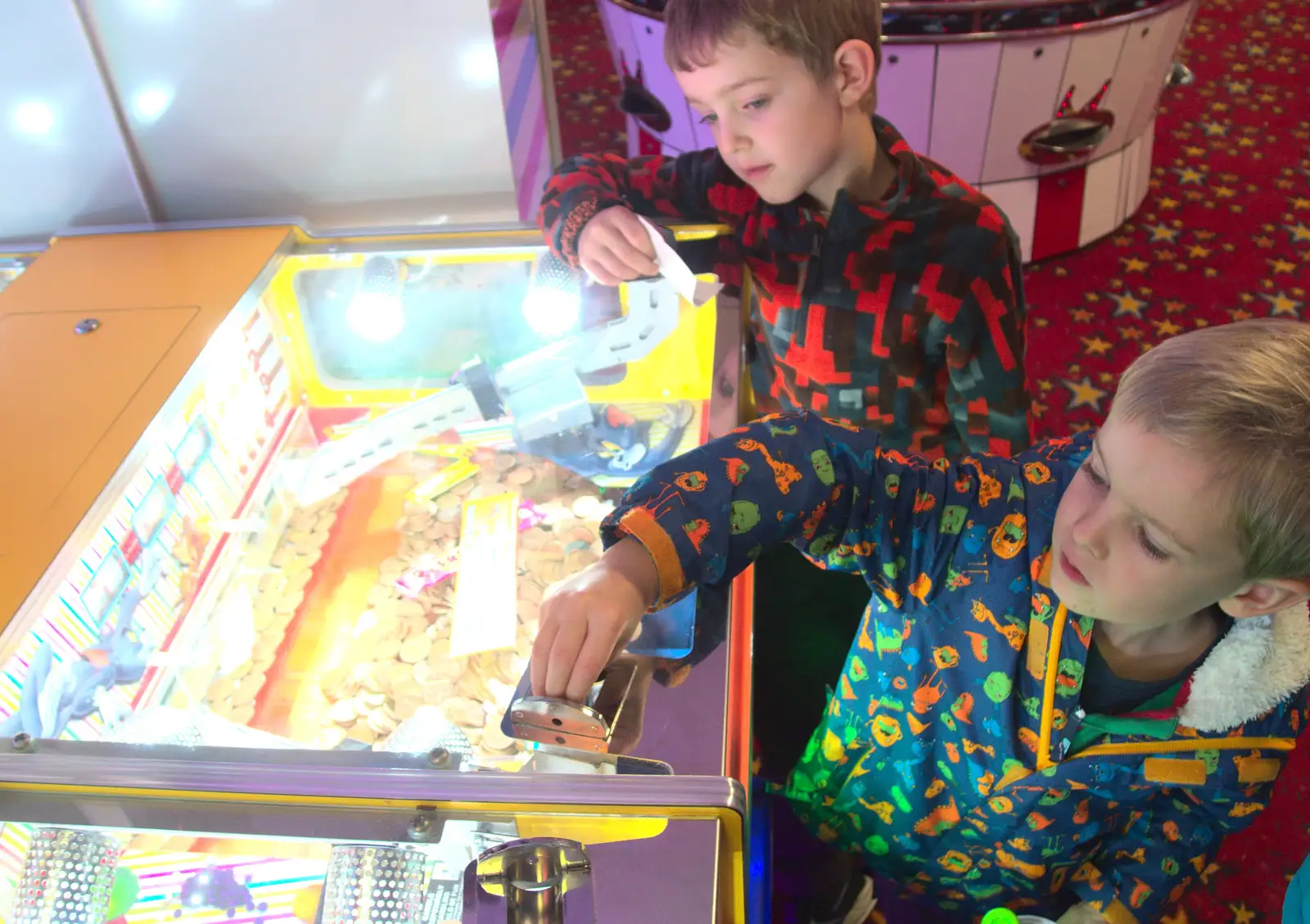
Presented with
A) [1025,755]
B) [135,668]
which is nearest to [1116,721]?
[1025,755]

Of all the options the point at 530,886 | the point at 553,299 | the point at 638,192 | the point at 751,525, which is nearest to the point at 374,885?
the point at 530,886

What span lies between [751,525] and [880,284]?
53 centimetres

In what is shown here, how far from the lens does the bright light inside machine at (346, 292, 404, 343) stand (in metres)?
1.43

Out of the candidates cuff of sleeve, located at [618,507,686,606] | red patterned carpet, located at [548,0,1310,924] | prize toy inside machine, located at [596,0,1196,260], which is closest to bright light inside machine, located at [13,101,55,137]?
cuff of sleeve, located at [618,507,686,606]

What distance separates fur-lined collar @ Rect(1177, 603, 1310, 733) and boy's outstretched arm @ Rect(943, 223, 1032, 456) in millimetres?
440

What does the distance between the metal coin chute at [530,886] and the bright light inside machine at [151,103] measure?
3.86 feet

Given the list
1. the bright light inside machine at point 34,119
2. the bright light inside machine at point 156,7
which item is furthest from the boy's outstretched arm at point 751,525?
the bright light inside machine at point 34,119

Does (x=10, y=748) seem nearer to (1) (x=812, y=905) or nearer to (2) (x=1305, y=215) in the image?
(1) (x=812, y=905)

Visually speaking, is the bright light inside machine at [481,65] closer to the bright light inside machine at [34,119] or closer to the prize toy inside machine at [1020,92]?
the bright light inside machine at [34,119]

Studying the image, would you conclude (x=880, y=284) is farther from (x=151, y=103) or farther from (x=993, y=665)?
(x=151, y=103)

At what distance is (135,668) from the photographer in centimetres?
108

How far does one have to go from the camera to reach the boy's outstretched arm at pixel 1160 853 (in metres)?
0.97

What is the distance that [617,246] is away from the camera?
121cm

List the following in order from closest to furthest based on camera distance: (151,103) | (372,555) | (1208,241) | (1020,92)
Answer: (372,555)
(151,103)
(1020,92)
(1208,241)
